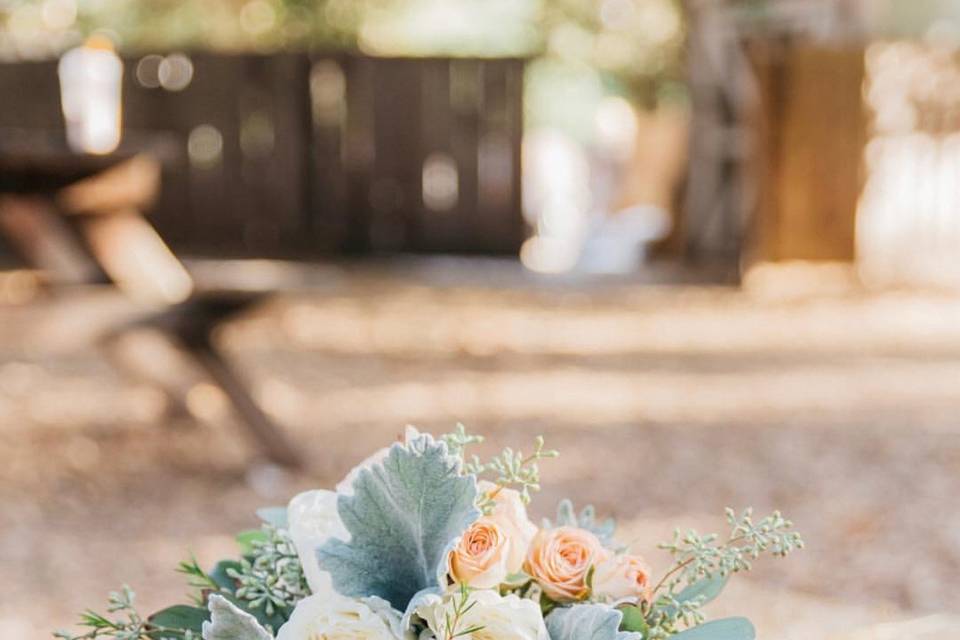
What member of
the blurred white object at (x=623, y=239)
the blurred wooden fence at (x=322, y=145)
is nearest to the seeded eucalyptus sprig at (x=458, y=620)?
the blurred white object at (x=623, y=239)

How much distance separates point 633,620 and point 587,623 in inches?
3.7

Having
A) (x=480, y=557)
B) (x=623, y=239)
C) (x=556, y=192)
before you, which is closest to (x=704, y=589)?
(x=480, y=557)

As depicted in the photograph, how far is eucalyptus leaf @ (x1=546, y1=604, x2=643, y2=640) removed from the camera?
1.11 meters

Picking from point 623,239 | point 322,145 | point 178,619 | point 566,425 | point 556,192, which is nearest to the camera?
point 178,619

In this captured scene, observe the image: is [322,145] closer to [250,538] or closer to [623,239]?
[623,239]

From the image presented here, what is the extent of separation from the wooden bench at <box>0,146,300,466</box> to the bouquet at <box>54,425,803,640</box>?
315 centimetres

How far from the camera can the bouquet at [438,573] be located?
3.62 ft

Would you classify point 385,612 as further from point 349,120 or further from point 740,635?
point 349,120

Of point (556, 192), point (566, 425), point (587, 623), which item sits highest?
point (556, 192)

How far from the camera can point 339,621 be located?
3.62ft

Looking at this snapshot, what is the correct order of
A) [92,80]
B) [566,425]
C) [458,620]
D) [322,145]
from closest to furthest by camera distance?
1. [458,620]
2. [566,425]
3. [92,80]
4. [322,145]

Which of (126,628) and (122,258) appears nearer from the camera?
(126,628)

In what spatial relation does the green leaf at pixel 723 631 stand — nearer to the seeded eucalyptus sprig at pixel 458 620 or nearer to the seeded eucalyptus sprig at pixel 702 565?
the seeded eucalyptus sprig at pixel 702 565

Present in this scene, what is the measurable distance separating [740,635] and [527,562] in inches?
8.4
